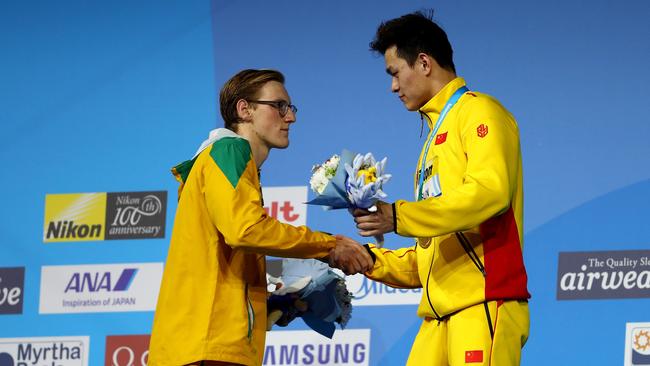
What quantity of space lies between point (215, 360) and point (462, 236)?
0.85m

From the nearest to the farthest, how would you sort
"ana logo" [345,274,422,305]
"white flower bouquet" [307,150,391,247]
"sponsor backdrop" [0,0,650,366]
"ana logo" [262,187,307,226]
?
1. "white flower bouquet" [307,150,391,247]
2. "sponsor backdrop" [0,0,650,366]
3. "ana logo" [345,274,422,305]
4. "ana logo" [262,187,307,226]

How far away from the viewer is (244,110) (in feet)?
13.2

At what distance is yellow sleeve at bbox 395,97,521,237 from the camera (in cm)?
346

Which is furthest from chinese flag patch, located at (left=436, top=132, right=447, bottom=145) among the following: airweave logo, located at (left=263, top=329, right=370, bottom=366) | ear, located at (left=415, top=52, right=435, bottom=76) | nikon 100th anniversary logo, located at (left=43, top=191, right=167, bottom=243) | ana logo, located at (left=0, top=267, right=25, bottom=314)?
ana logo, located at (left=0, top=267, right=25, bottom=314)

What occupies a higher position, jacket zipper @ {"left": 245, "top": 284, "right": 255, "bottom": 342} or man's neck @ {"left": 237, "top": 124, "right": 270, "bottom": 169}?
man's neck @ {"left": 237, "top": 124, "right": 270, "bottom": 169}

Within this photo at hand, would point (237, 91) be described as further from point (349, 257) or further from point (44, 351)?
point (44, 351)

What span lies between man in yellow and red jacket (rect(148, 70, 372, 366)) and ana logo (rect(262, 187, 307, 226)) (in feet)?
5.26

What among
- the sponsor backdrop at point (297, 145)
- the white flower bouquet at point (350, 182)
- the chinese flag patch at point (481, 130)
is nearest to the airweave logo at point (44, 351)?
the sponsor backdrop at point (297, 145)

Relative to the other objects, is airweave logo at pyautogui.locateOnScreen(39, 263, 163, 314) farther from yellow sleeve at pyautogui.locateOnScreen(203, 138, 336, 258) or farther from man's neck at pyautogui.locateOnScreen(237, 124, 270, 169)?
yellow sleeve at pyautogui.locateOnScreen(203, 138, 336, 258)

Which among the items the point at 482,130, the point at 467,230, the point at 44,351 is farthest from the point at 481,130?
the point at 44,351

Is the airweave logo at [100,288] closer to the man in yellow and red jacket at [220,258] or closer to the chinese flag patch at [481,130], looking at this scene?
the man in yellow and red jacket at [220,258]

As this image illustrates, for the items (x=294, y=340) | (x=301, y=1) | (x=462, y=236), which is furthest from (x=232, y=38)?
(x=462, y=236)

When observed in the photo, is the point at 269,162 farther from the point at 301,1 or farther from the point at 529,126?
the point at 529,126

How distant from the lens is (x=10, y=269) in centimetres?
586
